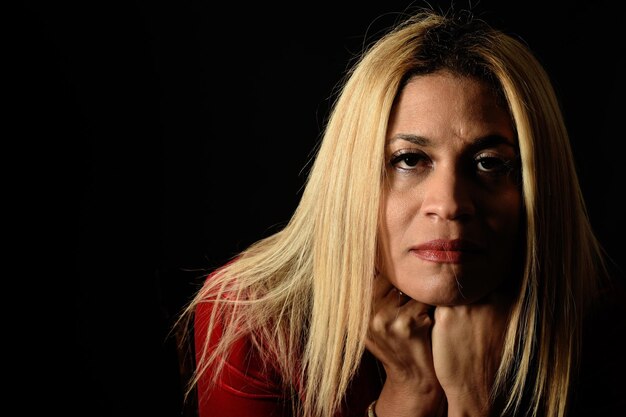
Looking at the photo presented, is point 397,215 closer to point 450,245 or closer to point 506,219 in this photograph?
point 450,245

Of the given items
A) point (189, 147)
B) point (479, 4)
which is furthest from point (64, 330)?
point (479, 4)

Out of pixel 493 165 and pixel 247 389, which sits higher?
pixel 493 165

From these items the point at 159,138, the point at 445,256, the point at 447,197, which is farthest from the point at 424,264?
the point at 159,138

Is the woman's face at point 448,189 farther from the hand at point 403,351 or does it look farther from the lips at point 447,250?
the hand at point 403,351

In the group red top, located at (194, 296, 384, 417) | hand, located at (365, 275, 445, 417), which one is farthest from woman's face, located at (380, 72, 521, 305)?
red top, located at (194, 296, 384, 417)

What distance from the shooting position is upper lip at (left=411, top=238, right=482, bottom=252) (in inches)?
63.9

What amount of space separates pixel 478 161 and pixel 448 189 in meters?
0.11

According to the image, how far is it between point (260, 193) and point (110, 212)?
55cm

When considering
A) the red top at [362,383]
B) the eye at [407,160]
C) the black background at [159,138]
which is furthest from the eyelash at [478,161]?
the black background at [159,138]

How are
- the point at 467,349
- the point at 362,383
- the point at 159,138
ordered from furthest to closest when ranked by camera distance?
1. the point at 159,138
2. the point at 362,383
3. the point at 467,349

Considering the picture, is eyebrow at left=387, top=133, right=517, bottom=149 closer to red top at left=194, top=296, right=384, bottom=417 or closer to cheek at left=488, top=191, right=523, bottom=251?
cheek at left=488, top=191, right=523, bottom=251

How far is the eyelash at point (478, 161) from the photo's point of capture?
65.4 inches

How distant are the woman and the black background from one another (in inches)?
26.0

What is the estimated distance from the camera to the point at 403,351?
1.82 meters
